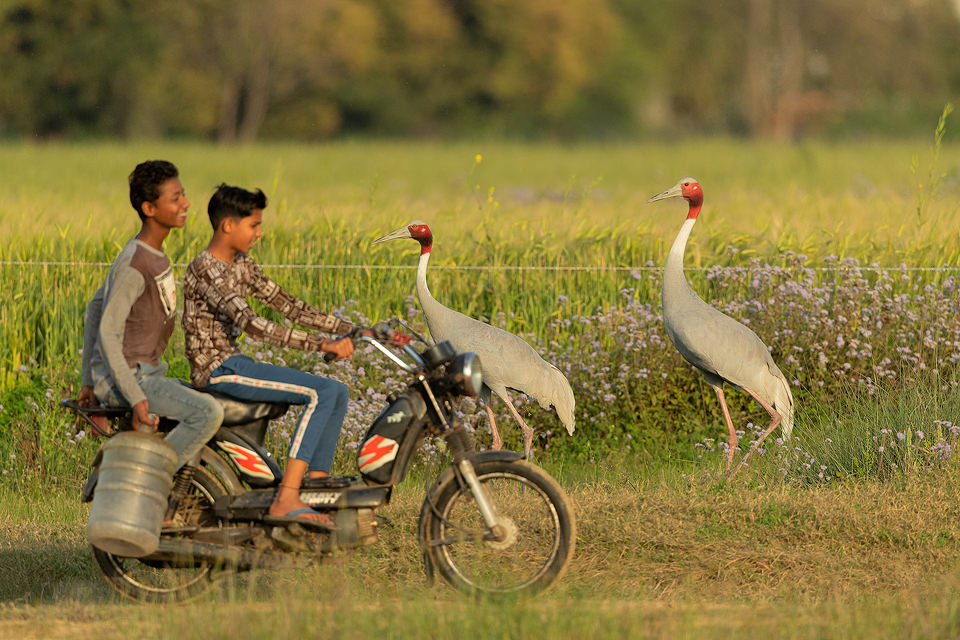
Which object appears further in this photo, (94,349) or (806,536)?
(806,536)

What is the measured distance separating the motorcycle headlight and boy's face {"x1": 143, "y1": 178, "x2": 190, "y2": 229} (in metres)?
1.42

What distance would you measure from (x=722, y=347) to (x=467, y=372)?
3.05 meters

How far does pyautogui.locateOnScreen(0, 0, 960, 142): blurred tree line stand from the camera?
49500mm

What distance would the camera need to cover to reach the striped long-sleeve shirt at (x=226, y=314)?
6.05 m

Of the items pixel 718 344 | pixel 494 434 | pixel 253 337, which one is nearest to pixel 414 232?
pixel 494 434

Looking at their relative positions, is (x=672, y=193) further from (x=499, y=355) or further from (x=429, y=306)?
(x=429, y=306)

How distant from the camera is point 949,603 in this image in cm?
581

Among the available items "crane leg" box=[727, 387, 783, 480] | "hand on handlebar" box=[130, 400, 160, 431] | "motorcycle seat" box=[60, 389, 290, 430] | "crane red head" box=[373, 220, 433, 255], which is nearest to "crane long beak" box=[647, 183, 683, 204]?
"crane leg" box=[727, 387, 783, 480]

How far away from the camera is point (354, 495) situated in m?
6.16

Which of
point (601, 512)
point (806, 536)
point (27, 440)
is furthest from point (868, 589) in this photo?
point (27, 440)

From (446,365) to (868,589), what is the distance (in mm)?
2365

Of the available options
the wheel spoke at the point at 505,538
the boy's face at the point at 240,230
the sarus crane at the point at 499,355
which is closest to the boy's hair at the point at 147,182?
the boy's face at the point at 240,230

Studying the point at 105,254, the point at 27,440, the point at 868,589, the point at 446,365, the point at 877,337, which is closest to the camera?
the point at 446,365

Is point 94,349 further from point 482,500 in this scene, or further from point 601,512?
point 601,512
